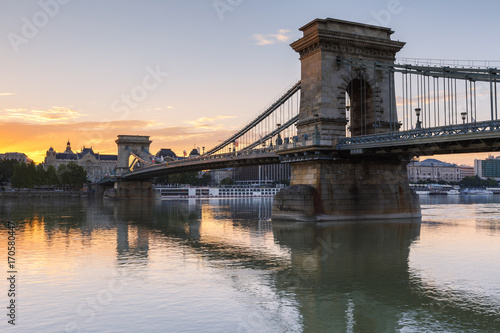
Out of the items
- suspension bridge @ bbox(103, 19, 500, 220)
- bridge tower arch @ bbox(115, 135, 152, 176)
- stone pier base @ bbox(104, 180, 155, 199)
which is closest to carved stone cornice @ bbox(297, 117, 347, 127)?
suspension bridge @ bbox(103, 19, 500, 220)

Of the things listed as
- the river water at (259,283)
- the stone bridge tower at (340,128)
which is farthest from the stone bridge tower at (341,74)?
the river water at (259,283)

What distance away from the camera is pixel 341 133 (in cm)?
4081

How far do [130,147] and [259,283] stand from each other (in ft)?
415

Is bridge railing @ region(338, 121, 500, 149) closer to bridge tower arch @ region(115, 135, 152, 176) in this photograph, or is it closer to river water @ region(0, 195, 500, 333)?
river water @ region(0, 195, 500, 333)

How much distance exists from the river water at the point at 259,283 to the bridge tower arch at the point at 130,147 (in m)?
105

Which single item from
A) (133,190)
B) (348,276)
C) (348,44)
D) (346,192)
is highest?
(348,44)

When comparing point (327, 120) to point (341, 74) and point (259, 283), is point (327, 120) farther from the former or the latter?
point (259, 283)

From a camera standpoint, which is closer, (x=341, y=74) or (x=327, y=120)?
(x=327, y=120)

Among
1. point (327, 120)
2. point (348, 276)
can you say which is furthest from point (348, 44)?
point (348, 276)

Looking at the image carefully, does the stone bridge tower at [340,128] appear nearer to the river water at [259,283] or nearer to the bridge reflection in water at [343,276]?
the bridge reflection in water at [343,276]

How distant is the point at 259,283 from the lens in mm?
18438

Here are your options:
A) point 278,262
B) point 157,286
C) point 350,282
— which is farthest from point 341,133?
point 157,286

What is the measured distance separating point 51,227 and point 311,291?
29281 millimetres

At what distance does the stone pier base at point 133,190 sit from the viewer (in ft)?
399
